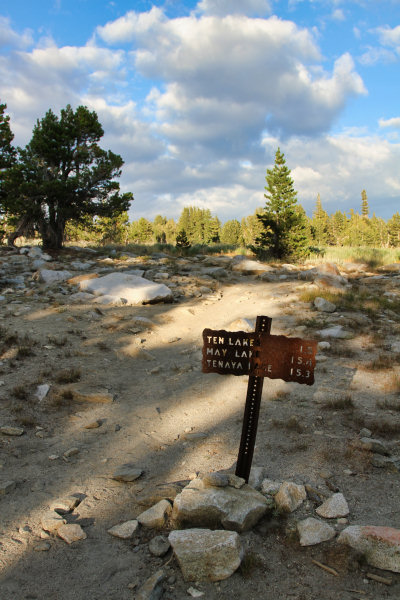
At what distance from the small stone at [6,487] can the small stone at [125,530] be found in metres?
1.19

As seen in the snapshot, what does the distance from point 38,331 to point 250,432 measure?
6.58 metres

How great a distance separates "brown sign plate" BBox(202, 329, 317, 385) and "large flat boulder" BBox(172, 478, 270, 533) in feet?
3.20

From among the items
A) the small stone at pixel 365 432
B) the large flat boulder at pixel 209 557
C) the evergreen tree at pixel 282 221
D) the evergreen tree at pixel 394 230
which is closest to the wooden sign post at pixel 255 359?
the large flat boulder at pixel 209 557

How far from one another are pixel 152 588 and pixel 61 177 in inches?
815

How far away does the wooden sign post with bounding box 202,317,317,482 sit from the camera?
10.1 ft

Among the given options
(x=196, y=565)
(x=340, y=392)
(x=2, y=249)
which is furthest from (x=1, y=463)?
(x=2, y=249)

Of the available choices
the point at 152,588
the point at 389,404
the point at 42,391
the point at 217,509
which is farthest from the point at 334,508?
the point at 42,391

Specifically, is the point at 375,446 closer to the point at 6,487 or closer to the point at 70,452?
the point at 70,452

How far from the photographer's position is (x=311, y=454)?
405 cm

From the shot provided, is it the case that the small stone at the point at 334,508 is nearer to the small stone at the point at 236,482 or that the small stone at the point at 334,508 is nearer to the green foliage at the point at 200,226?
the small stone at the point at 236,482

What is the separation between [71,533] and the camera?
119 inches

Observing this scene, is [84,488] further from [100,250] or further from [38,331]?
[100,250]

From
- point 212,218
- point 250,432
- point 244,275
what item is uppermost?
point 212,218

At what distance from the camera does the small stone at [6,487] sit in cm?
358
